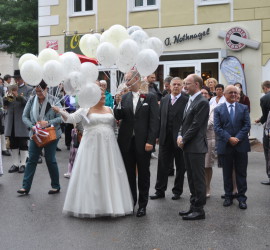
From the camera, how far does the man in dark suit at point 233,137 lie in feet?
23.3

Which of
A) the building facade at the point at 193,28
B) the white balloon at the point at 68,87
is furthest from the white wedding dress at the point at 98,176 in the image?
the building facade at the point at 193,28

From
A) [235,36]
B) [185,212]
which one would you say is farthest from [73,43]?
[185,212]

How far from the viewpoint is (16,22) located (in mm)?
25016

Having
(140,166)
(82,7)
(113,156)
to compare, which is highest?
(82,7)

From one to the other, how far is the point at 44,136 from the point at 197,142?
2695 mm

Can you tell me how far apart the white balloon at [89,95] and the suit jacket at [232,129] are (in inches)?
82.3

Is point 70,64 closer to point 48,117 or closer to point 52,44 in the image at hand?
point 48,117

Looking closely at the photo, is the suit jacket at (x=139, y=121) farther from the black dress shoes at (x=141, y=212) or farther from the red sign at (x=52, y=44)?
the red sign at (x=52, y=44)

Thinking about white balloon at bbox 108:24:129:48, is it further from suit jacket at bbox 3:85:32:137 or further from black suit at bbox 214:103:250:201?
A: suit jacket at bbox 3:85:32:137

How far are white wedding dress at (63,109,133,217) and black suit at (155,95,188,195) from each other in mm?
1463

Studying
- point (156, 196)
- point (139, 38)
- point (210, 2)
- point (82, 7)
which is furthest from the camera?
point (82, 7)

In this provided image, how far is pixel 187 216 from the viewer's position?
6.46 meters

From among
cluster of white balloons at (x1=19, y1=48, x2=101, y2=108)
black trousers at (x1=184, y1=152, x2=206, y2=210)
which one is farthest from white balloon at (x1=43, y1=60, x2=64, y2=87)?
black trousers at (x1=184, y1=152, x2=206, y2=210)

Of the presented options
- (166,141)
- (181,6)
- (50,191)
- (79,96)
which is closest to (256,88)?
(181,6)
